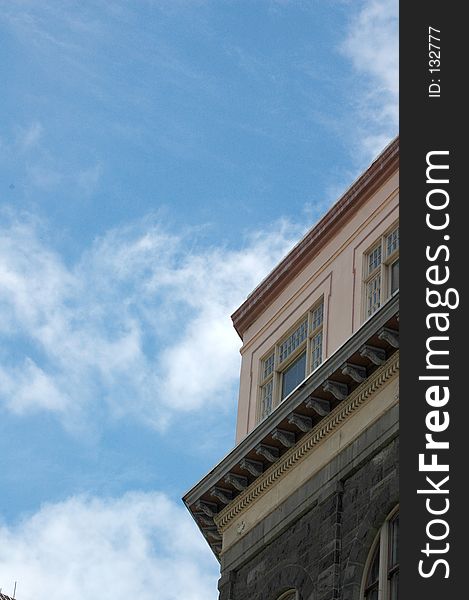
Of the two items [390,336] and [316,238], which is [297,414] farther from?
[316,238]

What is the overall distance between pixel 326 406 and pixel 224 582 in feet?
15.4

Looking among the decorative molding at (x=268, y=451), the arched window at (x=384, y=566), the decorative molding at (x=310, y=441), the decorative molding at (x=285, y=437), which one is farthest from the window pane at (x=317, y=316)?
the arched window at (x=384, y=566)

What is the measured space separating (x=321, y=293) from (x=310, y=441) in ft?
12.3

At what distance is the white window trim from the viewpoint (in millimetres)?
32438

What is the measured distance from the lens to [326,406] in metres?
32.0

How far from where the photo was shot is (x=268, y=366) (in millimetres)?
36312

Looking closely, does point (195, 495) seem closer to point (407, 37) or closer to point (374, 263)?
point (374, 263)

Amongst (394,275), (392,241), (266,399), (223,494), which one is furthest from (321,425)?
(392,241)

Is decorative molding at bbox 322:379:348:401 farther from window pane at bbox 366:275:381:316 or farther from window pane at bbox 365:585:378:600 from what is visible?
window pane at bbox 365:585:378:600

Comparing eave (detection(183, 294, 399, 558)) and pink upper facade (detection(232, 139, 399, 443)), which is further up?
pink upper facade (detection(232, 139, 399, 443))

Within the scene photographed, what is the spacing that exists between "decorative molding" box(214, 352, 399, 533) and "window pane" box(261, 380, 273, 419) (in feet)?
6.70

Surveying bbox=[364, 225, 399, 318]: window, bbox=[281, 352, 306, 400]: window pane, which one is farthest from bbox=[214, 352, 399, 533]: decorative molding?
bbox=[281, 352, 306, 400]: window pane

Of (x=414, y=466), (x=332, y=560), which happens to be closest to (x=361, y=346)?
(x=332, y=560)

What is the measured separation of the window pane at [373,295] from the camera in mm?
32688
